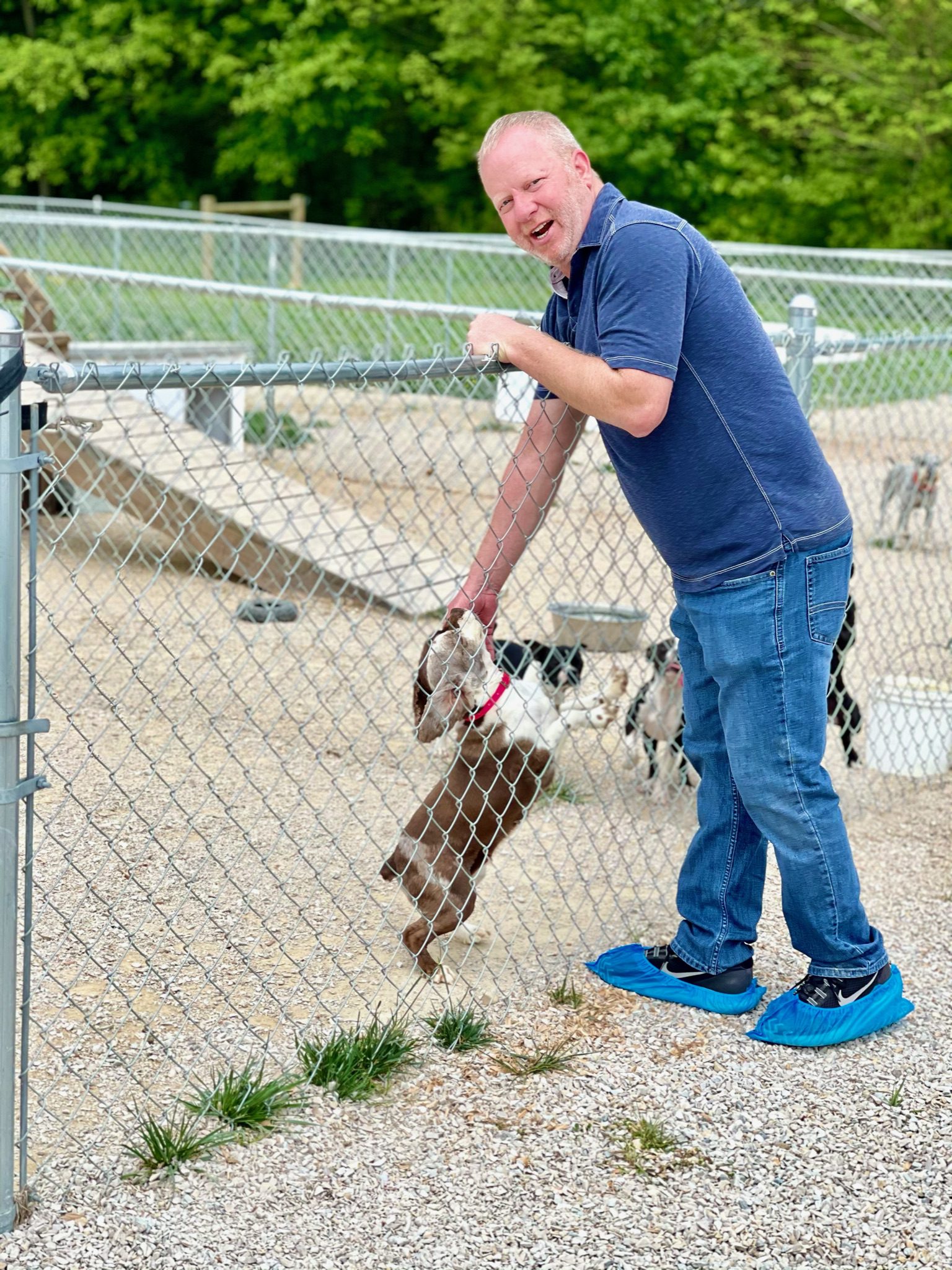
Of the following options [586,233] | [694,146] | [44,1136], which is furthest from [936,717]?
[694,146]

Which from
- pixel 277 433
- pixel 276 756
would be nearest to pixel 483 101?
pixel 277 433

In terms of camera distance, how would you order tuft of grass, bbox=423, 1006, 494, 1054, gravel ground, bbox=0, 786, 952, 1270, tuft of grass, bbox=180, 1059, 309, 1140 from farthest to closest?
tuft of grass, bbox=423, 1006, 494, 1054 → tuft of grass, bbox=180, 1059, 309, 1140 → gravel ground, bbox=0, 786, 952, 1270

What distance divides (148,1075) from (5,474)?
139cm

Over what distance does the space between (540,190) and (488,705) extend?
1305mm

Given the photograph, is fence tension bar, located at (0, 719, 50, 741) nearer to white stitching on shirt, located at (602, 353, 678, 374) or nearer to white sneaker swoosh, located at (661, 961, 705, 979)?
white stitching on shirt, located at (602, 353, 678, 374)

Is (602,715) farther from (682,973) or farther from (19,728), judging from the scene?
(19,728)

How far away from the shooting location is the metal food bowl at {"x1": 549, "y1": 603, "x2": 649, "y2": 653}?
226 inches

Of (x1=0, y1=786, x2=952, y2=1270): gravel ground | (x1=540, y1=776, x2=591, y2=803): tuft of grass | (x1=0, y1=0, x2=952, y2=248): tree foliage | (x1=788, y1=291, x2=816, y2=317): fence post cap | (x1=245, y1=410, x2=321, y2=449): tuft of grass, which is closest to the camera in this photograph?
(x1=0, y1=786, x2=952, y2=1270): gravel ground

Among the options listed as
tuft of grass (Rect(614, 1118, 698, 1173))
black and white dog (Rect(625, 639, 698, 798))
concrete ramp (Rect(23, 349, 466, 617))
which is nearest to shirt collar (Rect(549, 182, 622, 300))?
tuft of grass (Rect(614, 1118, 698, 1173))

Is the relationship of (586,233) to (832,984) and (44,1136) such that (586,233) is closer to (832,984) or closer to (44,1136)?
(832,984)

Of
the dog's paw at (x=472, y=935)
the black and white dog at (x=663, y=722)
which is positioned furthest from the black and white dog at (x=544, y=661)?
the dog's paw at (x=472, y=935)

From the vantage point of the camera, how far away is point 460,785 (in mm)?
3467

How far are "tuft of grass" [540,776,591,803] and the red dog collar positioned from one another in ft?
4.59

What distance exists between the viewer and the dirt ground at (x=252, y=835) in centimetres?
309
